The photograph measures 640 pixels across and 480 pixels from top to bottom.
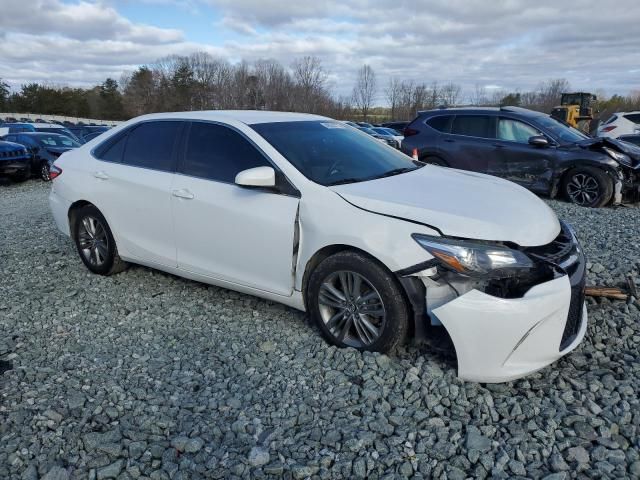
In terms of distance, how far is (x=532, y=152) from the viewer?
29.0ft

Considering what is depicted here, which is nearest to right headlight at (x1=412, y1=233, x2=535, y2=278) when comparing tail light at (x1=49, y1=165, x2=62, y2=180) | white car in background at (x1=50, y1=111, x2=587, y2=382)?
white car in background at (x1=50, y1=111, x2=587, y2=382)

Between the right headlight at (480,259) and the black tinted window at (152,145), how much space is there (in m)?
2.52

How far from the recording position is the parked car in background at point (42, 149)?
50.8 feet

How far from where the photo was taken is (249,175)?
3607mm

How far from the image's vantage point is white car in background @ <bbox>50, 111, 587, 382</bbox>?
2.97m

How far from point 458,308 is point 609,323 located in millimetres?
1638

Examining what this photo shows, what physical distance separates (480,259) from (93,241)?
3.87 metres

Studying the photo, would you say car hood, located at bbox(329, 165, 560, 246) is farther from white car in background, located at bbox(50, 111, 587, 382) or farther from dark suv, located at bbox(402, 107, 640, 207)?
dark suv, located at bbox(402, 107, 640, 207)

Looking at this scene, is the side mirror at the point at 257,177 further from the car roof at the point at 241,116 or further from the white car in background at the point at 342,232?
the car roof at the point at 241,116

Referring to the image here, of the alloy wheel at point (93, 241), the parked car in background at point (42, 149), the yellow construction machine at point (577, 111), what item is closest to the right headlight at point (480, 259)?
the alloy wheel at point (93, 241)

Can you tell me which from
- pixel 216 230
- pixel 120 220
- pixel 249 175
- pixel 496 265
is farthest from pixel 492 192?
pixel 120 220

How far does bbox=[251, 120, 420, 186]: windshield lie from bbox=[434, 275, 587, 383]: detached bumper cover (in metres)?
1.33

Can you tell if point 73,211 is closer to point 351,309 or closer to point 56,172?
point 56,172

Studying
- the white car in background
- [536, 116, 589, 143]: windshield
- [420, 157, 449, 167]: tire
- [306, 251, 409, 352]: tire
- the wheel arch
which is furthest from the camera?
[420, 157, 449, 167]: tire
